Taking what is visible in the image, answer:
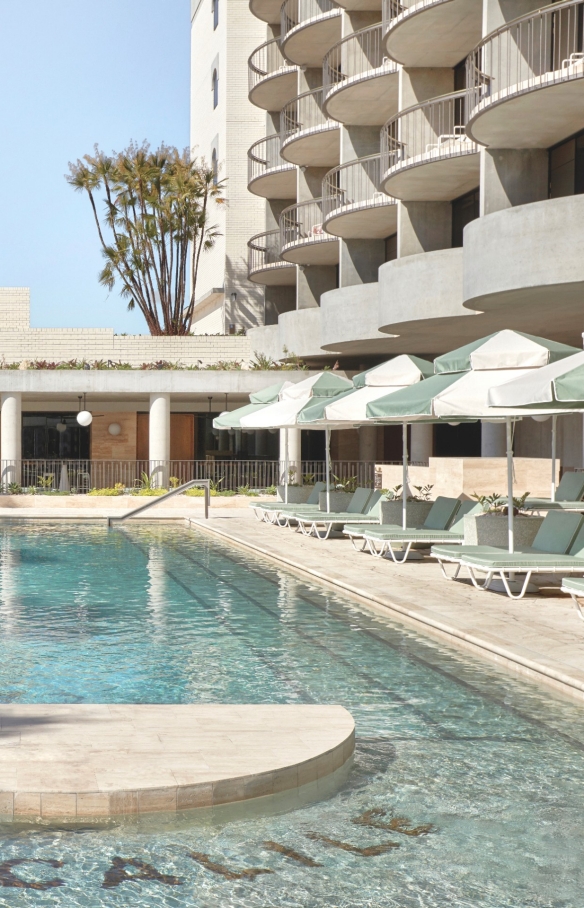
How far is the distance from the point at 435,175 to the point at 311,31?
498 inches

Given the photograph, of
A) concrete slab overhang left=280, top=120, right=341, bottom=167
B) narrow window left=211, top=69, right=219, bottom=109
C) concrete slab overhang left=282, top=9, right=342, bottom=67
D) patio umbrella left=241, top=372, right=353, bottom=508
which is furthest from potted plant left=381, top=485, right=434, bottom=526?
narrow window left=211, top=69, right=219, bottom=109

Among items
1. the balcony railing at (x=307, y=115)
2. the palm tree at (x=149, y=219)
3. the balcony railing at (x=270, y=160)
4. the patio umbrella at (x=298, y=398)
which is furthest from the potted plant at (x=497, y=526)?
the palm tree at (x=149, y=219)

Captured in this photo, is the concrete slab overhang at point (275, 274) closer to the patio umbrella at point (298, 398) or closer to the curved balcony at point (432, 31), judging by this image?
the curved balcony at point (432, 31)

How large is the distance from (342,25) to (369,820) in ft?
106

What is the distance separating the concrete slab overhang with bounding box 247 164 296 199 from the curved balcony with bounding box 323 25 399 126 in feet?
21.1

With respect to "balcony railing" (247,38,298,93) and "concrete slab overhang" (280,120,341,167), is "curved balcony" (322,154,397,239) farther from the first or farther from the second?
"balcony railing" (247,38,298,93)

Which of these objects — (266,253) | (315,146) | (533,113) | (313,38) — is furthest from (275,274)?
(533,113)

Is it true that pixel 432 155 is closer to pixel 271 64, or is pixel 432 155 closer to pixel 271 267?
pixel 271 267

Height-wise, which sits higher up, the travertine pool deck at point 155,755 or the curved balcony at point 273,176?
the curved balcony at point 273,176

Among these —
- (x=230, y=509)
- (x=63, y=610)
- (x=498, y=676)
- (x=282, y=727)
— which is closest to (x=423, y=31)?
(x=230, y=509)

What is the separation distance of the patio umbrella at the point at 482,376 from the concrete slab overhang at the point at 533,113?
643 cm

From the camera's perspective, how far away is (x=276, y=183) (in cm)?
4197

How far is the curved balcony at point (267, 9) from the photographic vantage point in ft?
136

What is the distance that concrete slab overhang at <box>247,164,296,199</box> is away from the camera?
4078 centimetres
